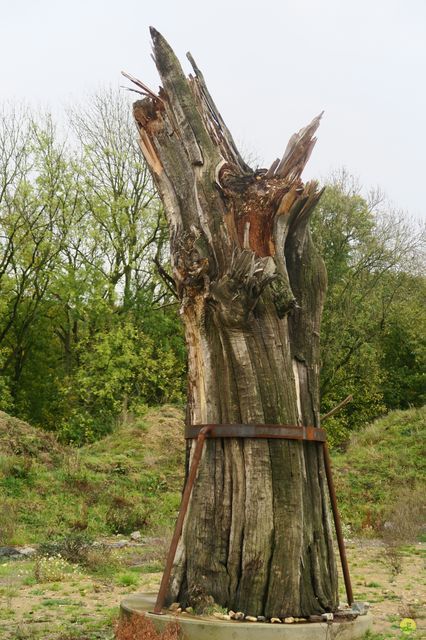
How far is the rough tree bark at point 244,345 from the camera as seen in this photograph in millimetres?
6488

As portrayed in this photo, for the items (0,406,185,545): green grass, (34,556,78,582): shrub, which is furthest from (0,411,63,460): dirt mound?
(34,556,78,582): shrub

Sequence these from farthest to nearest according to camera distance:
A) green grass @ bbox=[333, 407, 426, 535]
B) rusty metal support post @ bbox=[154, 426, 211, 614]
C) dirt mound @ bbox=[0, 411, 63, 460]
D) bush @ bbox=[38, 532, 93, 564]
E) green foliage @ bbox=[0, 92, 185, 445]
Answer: green foliage @ bbox=[0, 92, 185, 445]
dirt mound @ bbox=[0, 411, 63, 460]
green grass @ bbox=[333, 407, 426, 535]
bush @ bbox=[38, 532, 93, 564]
rusty metal support post @ bbox=[154, 426, 211, 614]

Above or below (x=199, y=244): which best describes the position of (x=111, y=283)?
above

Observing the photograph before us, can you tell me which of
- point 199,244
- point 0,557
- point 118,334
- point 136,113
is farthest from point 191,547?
point 118,334

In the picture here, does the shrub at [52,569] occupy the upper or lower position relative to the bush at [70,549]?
lower

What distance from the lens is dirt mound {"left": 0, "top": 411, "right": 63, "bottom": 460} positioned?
1948 cm

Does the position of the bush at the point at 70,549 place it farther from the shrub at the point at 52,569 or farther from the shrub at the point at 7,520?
the shrub at the point at 7,520

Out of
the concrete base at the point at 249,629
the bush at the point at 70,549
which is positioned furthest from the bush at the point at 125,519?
the concrete base at the point at 249,629

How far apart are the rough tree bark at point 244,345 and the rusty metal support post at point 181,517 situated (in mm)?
183

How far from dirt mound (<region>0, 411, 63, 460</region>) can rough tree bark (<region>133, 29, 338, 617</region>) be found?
43.2 feet

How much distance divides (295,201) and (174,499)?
42.0 ft

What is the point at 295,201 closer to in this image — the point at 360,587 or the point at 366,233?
the point at 360,587

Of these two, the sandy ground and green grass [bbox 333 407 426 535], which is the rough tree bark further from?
green grass [bbox 333 407 426 535]

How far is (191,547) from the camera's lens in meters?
6.63
